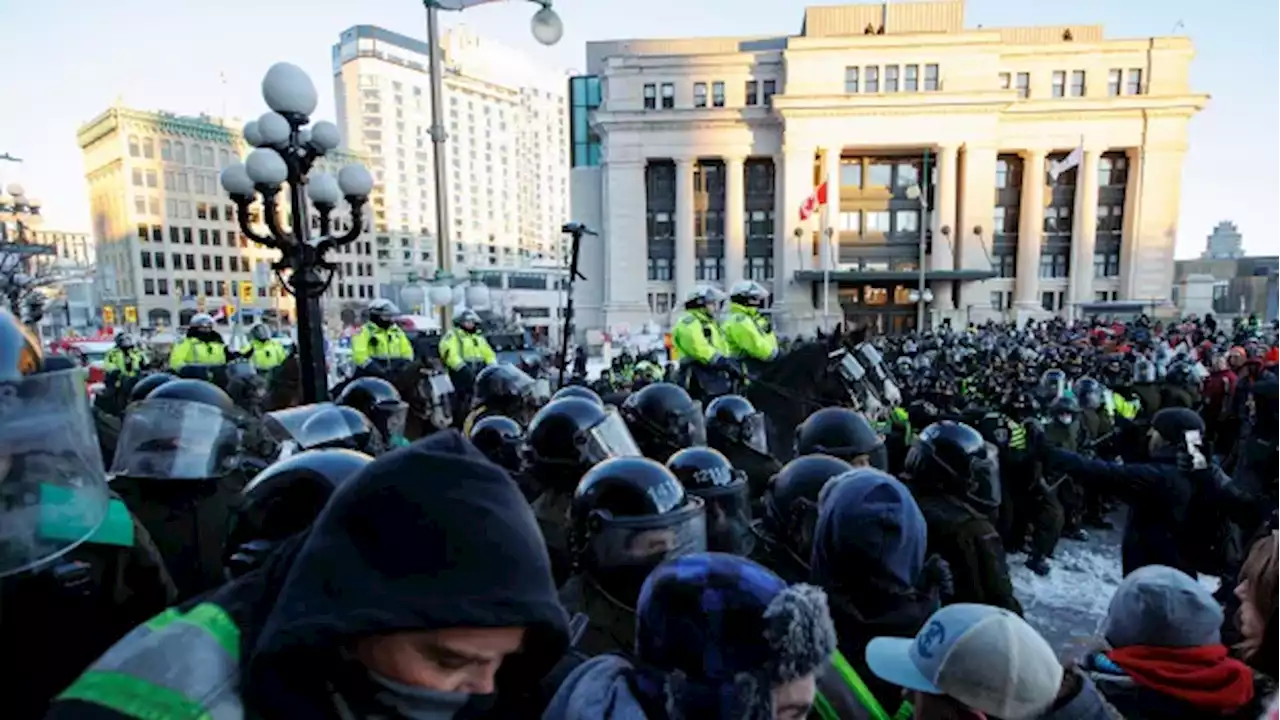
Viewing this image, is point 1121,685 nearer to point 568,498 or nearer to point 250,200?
point 568,498

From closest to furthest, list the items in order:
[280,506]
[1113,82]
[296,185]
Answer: [280,506]
[296,185]
[1113,82]

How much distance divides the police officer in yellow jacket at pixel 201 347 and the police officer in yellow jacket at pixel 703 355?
7166 millimetres

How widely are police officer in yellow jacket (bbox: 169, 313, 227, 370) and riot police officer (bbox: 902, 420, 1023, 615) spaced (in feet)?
34.1

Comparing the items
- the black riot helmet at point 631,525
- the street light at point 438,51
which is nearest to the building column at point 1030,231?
the street light at point 438,51

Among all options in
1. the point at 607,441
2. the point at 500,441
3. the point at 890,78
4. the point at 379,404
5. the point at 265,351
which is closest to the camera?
the point at 607,441

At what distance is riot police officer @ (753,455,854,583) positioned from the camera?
304cm

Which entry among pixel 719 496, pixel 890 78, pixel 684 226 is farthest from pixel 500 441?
pixel 890 78

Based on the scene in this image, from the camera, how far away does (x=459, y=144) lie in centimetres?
10800

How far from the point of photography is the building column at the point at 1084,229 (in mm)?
41000

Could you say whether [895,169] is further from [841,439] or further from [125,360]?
[841,439]

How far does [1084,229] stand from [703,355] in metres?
42.7

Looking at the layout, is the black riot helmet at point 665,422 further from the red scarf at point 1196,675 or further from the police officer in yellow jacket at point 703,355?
the police officer in yellow jacket at point 703,355

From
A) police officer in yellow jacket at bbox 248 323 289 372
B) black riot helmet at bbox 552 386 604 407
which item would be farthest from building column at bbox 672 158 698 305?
black riot helmet at bbox 552 386 604 407

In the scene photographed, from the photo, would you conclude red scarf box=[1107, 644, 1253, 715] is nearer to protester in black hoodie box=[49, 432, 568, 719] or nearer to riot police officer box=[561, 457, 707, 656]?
riot police officer box=[561, 457, 707, 656]
